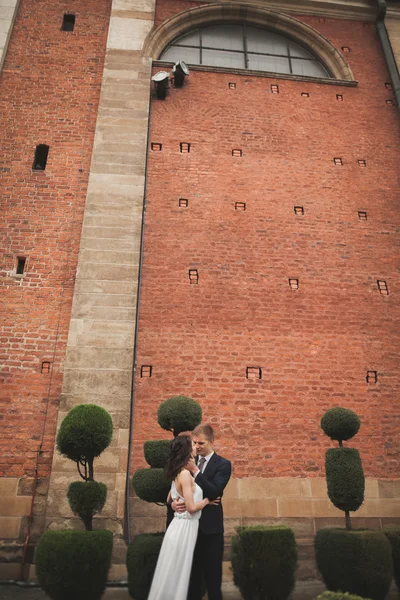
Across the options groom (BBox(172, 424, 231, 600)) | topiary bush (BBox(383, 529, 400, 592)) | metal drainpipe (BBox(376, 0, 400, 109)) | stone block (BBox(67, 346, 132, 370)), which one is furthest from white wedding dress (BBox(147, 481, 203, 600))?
metal drainpipe (BBox(376, 0, 400, 109))

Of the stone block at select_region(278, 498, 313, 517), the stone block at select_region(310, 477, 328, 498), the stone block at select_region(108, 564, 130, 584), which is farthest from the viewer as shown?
the stone block at select_region(310, 477, 328, 498)

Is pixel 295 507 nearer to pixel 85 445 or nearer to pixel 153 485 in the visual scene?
pixel 153 485

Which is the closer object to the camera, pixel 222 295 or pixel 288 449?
pixel 288 449

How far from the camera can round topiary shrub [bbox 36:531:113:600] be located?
Answer: 14.3 ft

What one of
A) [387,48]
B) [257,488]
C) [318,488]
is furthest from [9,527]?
[387,48]

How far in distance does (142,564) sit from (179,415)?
1.56 m

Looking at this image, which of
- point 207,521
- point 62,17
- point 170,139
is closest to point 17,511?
point 207,521

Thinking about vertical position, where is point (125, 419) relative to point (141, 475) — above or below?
above

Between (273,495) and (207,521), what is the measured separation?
4135 mm

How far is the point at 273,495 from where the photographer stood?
7805 mm

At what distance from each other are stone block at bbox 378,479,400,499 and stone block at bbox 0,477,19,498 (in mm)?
5867

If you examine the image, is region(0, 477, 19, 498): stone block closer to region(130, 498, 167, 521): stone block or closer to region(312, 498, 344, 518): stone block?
region(130, 498, 167, 521): stone block

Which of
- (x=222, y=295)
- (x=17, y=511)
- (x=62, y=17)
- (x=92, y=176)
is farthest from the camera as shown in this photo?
(x=62, y=17)

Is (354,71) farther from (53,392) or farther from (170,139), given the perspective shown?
(53,392)
